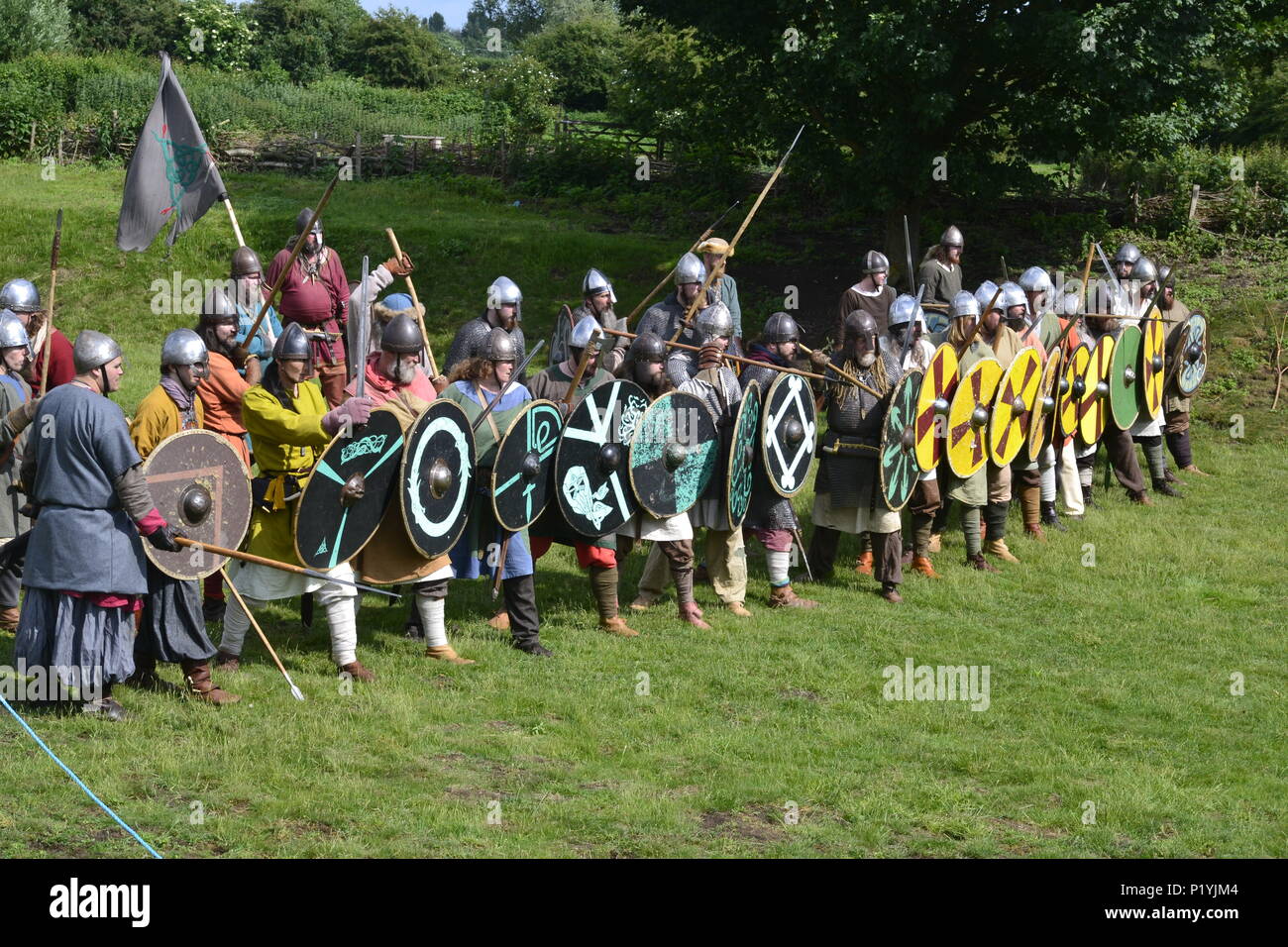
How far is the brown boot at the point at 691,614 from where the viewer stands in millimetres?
8547

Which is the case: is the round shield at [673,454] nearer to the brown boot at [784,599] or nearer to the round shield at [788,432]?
the round shield at [788,432]

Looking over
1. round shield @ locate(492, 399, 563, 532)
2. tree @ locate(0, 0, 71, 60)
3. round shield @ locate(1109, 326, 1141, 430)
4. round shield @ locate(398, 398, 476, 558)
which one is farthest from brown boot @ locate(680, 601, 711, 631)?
tree @ locate(0, 0, 71, 60)

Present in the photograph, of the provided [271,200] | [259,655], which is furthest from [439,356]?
[259,655]

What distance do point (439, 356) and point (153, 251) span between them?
4296 mm

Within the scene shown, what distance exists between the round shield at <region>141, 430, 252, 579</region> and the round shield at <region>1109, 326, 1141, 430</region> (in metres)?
7.16

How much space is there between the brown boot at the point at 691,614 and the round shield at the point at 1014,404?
2.63 m

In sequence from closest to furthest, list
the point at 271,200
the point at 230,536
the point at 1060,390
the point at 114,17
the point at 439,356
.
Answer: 1. the point at 230,536
2. the point at 1060,390
3. the point at 439,356
4. the point at 271,200
5. the point at 114,17

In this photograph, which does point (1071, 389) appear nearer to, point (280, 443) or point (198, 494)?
point (280, 443)

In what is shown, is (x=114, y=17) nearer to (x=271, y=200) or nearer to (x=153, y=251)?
(x=271, y=200)

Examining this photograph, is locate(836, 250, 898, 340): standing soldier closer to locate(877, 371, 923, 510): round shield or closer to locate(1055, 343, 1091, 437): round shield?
locate(1055, 343, 1091, 437): round shield

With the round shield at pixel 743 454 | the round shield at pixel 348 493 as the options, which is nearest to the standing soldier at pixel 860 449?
the round shield at pixel 743 454

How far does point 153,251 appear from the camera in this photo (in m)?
18.0

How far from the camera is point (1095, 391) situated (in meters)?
11.2

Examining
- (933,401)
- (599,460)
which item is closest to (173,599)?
(599,460)
